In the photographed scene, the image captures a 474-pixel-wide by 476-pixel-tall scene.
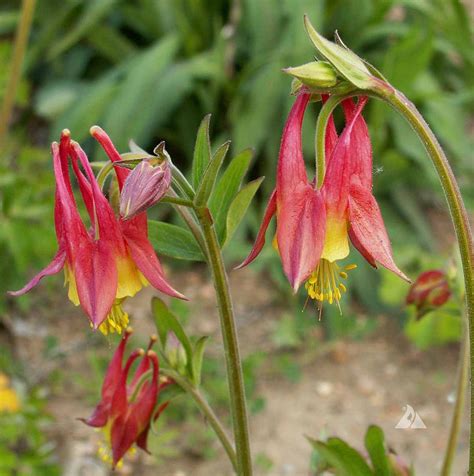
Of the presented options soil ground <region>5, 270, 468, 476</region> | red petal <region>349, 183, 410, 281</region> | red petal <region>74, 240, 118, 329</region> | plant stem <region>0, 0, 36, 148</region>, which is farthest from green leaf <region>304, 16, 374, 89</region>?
plant stem <region>0, 0, 36, 148</region>

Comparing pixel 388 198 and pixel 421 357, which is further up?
pixel 388 198

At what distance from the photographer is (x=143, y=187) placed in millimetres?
1029

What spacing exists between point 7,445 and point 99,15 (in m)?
2.18

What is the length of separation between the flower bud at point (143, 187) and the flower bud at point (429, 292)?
1.90 ft

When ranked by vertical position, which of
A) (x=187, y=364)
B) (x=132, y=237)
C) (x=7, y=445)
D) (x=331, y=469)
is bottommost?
(x=7, y=445)

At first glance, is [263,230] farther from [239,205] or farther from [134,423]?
[134,423]

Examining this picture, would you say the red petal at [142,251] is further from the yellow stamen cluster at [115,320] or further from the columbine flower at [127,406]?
the columbine flower at [127,406]

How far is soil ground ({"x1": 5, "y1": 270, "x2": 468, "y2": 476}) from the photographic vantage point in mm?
2785

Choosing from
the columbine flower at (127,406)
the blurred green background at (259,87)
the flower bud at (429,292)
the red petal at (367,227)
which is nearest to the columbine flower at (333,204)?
the red petal at (367,227)

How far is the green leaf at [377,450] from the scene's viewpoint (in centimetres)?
127

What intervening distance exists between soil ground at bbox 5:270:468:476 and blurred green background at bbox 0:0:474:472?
0.13 m

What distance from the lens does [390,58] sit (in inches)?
143

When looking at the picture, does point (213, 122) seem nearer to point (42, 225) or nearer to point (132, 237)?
point (42, 225)

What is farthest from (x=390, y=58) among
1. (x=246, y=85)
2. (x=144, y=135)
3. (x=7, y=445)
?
(x=7, y=445)
